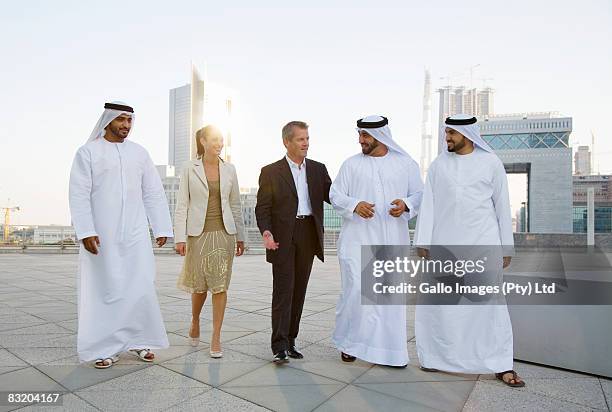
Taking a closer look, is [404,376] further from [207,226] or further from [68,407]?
[68,407]

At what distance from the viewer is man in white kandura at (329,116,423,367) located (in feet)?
13.4

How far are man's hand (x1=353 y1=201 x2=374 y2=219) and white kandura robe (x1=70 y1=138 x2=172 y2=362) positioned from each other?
1.80 meters

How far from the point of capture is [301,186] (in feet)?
14.4

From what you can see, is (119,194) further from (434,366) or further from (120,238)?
(434,366)

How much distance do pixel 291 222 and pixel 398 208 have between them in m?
0.90

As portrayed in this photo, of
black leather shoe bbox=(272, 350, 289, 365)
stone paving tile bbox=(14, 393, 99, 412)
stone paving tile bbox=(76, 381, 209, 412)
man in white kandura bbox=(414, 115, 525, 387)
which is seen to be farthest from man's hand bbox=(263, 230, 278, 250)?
stone paving tile bbox=(14, 393, 99, 412)

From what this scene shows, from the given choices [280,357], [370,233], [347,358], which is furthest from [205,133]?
[347,358]

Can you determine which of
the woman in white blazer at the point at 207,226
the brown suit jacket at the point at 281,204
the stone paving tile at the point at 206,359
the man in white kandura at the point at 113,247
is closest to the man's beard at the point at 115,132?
the man in white kandura at the point at 113,247

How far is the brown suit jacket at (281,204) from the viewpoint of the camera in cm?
428

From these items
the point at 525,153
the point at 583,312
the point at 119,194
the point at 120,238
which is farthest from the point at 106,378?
the point at 525,153

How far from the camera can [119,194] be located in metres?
4.20

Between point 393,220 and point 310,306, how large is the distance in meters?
3.38

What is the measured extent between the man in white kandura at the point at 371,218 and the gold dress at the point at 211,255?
3.34 feet

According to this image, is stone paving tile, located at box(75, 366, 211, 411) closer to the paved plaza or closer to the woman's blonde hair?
the paved plaza
